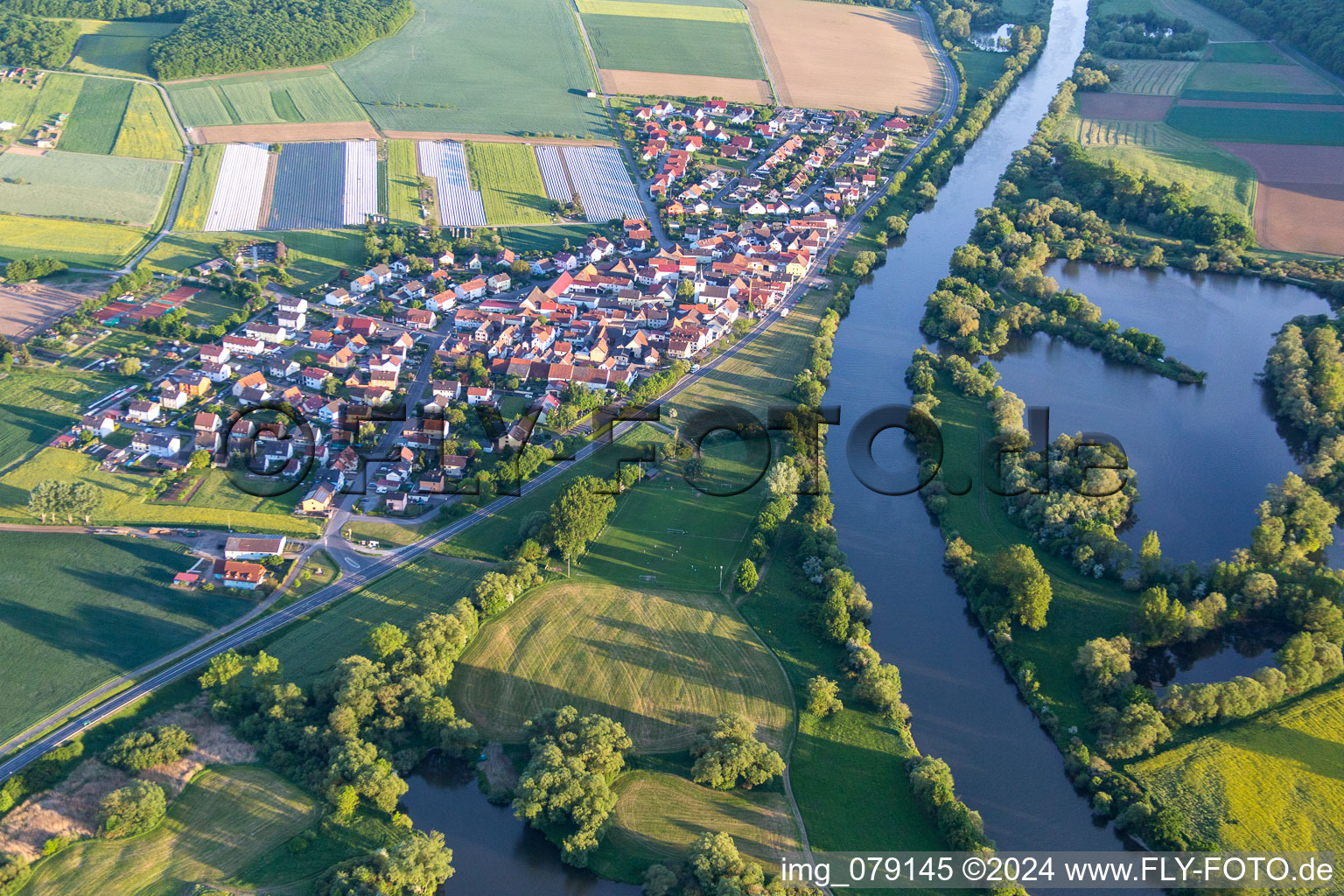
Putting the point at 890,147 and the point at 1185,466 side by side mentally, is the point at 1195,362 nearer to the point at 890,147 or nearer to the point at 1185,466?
the point at 1185,466

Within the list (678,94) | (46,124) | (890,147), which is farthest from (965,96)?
(46,124)

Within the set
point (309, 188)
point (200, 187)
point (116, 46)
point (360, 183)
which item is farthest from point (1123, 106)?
point (116, 46)

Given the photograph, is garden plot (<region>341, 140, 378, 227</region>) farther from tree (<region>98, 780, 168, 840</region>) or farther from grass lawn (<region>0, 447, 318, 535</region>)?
tree (<region>98, 780, 168, 840</region>)

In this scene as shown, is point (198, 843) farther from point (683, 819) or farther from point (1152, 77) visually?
point (1152, 77)

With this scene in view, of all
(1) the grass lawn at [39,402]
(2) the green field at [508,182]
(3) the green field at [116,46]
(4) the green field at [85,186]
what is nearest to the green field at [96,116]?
(4) the green field at [85,186]

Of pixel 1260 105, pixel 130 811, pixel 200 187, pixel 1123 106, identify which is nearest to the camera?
pixel 130 811

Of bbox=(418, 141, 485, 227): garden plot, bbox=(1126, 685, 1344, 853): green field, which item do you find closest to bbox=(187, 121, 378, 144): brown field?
bbox=(418, 141, 485, 227): garden plot
